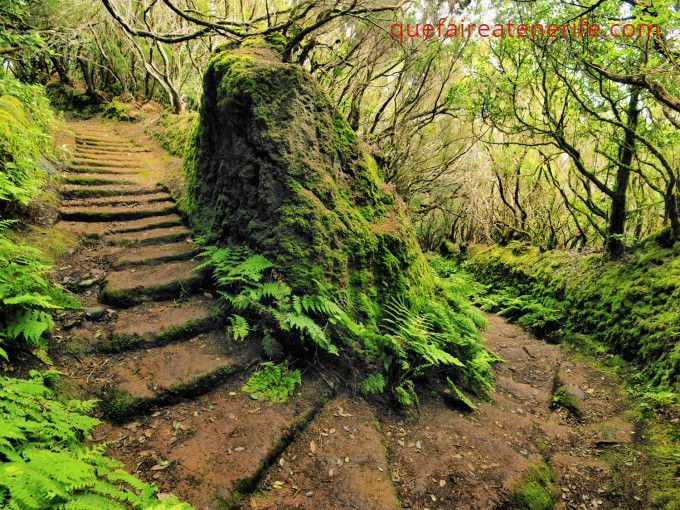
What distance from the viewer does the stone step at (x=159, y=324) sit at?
370 centimetres

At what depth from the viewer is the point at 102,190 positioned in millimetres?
6664

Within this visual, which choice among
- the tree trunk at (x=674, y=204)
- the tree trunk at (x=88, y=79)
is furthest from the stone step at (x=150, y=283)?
the tree trunk at (x=88, y=79)

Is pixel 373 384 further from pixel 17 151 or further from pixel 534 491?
pixel 17 151

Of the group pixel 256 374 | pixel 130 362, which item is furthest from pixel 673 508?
pixel 130 362

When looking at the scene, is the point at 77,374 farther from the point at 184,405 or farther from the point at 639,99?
the point at 639,99

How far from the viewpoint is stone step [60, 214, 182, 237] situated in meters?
5.42

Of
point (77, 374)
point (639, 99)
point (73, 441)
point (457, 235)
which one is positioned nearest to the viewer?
point (73, 441)

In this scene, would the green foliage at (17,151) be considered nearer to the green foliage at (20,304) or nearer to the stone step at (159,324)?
the green foliage at (20,304)

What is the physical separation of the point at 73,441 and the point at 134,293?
220 cm

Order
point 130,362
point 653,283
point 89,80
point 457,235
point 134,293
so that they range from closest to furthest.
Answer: point 130,362, point 134,293, point 653,283, point 89,80, point 457,235

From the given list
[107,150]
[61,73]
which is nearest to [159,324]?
[107,150]

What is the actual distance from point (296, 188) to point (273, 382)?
2.41m

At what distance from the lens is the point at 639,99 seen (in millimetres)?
6727

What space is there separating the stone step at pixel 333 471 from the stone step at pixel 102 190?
600cm
